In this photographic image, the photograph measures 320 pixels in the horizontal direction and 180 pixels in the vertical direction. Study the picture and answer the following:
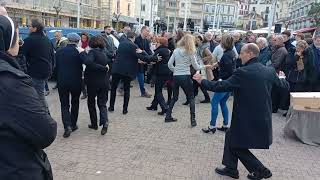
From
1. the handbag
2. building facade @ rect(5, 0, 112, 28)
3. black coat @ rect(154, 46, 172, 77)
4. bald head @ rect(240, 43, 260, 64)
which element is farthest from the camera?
building facade @ rect(5, 0, 112, 28)

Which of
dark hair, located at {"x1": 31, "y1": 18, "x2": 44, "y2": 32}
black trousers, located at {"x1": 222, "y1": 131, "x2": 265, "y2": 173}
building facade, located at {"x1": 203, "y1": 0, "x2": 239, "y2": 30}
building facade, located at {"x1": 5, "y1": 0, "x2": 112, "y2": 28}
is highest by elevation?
building facade, located at {"x1": 203, "y1": 0, "x2": 239, "y2": 30}

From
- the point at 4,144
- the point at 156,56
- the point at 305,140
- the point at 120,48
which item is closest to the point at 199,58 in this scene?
the point at 156,56

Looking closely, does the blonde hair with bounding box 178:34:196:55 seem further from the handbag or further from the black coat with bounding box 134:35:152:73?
the handbag

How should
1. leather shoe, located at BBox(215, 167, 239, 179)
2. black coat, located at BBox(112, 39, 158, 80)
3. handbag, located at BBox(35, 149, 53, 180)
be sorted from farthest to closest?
1. black coat, located at BBox(112, 39, 158, 80)
2. leather shoe, located at BBox(215, 167, 239, 179)
3. handbag, located at BBox(35, 149, 53, 180)

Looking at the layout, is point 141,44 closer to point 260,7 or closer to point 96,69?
point 96,69

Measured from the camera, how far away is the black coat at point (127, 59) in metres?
7.96

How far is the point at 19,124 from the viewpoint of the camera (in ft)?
6.84

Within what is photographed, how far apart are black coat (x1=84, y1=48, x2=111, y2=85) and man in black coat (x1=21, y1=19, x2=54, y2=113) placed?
785 millimetres

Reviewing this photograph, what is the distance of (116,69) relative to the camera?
26.2 ft

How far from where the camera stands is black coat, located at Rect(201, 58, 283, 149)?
455 centimetres

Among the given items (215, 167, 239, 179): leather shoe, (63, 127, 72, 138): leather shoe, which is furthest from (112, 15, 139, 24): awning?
(215, 167, 239, 179): leather shoe

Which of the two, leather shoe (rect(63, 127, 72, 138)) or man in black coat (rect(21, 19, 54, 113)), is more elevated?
man in black coat (rect(21, 19, 54, 113))

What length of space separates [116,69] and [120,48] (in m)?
0.49

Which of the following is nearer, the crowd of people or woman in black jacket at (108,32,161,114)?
the crowd of people
